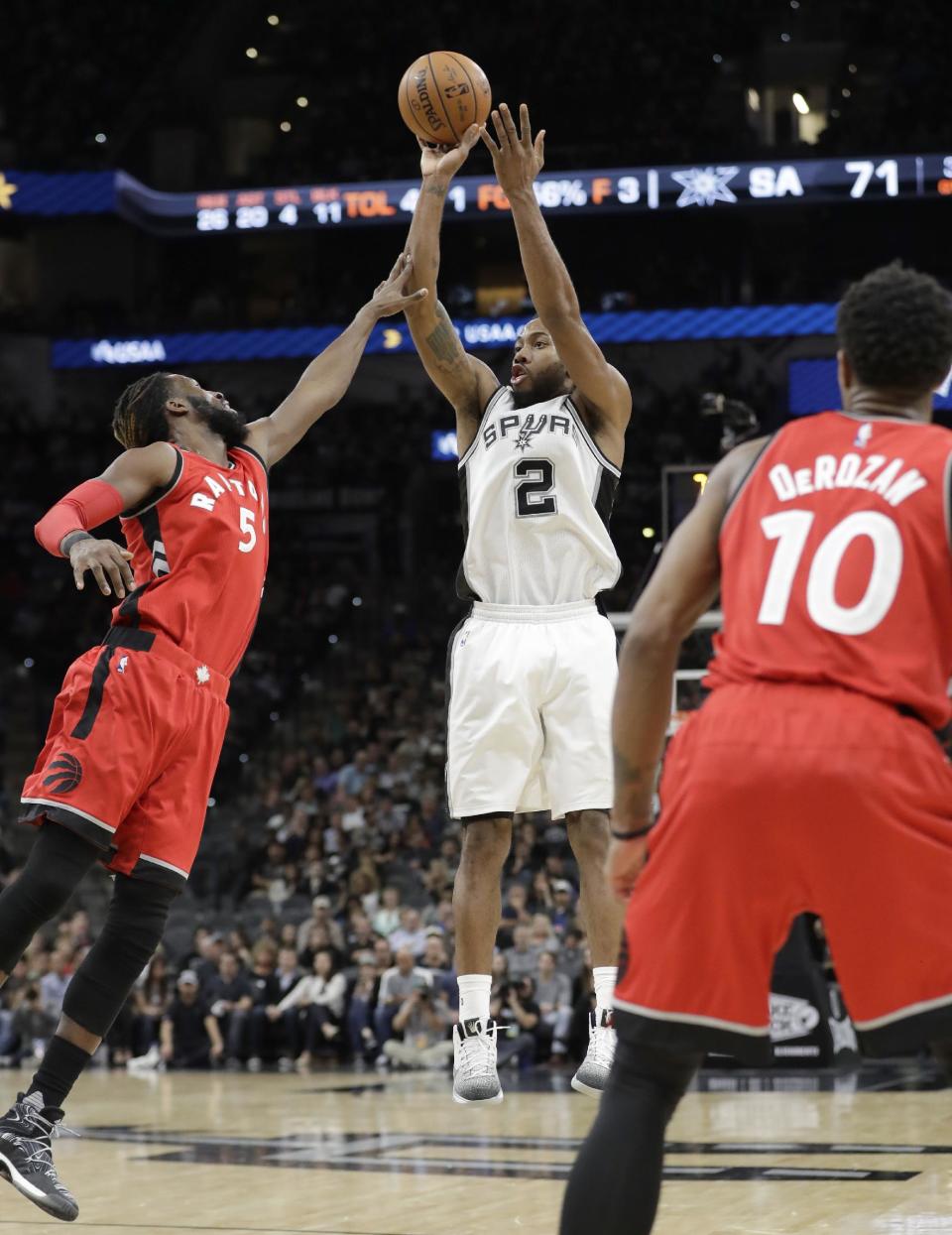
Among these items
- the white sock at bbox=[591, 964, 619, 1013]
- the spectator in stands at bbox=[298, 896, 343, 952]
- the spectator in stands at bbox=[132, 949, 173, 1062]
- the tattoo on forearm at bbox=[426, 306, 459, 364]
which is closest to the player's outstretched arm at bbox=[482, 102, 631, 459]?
the tattoo on forearm at bbox=[426, 306, 459, 364]

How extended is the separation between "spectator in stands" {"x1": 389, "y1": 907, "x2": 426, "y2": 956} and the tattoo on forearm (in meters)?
9.60

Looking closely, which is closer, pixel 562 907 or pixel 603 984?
pixel 603 984

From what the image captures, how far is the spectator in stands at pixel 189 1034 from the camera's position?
1559cm

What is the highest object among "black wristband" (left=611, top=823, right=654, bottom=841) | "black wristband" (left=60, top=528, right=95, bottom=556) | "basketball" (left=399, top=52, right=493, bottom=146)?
"basketball" (left=399, top=52, right=493, bottom=146)

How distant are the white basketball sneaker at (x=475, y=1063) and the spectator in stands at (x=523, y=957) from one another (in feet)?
27.6

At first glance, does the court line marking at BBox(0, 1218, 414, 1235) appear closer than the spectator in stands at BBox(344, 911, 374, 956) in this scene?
Yes

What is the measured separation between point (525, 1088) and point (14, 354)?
16797 millimetres

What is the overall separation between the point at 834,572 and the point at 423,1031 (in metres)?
11.8

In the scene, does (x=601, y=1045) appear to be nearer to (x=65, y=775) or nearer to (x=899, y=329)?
(x=65, y=775)

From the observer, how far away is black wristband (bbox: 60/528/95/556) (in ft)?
16.1

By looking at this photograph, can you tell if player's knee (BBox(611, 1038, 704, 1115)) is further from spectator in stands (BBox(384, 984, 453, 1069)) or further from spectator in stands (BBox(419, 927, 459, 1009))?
spectator in stands (BBox(384, 984, 453, 1069))

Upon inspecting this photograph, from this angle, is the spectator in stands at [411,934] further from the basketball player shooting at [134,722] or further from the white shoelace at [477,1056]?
the basketball player shooting at [134,722]

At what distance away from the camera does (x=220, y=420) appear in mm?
5758

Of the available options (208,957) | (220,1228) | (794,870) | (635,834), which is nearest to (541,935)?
(208,957)
